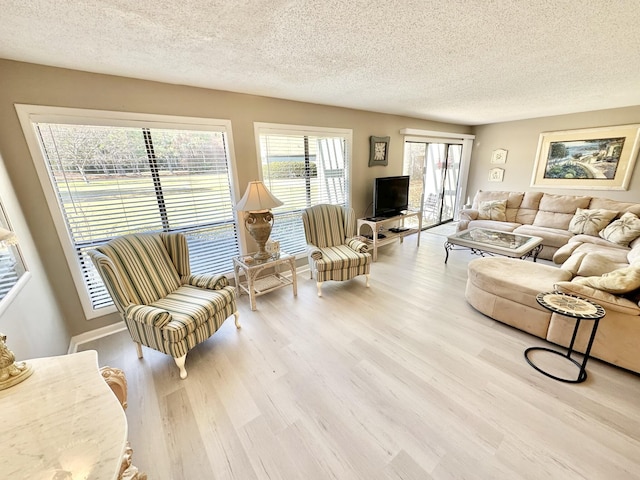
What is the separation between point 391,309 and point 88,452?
2.41 meters

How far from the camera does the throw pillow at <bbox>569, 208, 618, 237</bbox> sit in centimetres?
355

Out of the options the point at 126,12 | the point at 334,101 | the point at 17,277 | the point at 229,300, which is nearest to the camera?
the point at 126,12

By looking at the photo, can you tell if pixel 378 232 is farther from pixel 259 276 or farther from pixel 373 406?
pixel 373 406

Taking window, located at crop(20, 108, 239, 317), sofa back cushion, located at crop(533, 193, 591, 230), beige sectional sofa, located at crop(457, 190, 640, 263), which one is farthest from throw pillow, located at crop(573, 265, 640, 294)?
window, located at crop(20, 108, 239, 317)

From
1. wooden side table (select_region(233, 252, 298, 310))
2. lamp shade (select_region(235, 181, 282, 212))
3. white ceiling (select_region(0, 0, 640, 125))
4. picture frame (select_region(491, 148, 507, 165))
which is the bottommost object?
wooden side table (select_region(233, 252, 298, 310))

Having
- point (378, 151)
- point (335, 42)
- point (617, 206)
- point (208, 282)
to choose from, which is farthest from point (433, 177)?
point (208, 282)

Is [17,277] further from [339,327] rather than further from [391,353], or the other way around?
[391,353]

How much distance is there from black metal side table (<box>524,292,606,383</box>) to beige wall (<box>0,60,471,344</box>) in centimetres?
294

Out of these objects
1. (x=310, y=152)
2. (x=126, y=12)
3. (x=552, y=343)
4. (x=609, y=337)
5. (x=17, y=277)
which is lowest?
(x=552, y=343)

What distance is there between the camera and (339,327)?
2385mm

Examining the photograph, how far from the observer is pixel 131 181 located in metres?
2.27

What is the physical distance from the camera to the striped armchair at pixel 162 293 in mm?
1785

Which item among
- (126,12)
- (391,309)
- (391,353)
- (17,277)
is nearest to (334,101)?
(126,12)

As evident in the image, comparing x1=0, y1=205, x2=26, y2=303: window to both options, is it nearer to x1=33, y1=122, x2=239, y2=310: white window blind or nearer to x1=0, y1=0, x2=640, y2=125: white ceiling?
x1=33, y1=122, x2=239, y2=310: white window blind
